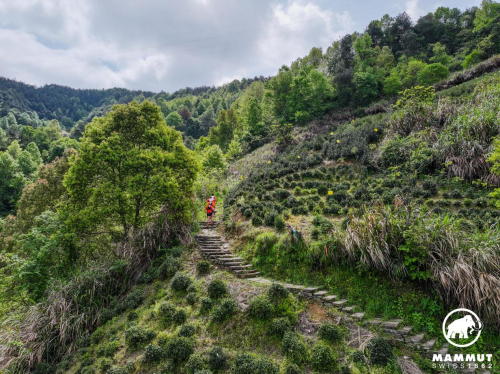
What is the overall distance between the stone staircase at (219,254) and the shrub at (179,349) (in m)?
2.69

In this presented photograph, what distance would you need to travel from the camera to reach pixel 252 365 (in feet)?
17.0

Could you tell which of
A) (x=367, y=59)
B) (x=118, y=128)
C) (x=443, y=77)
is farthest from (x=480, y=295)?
(x=367, y=59)

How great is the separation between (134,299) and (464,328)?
9.37 m

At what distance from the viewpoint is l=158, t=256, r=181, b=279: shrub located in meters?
9.24

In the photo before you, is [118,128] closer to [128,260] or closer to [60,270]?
[128,260]

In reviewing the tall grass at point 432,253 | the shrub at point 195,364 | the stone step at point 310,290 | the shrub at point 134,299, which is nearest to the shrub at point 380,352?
the tall grass at point 432,253

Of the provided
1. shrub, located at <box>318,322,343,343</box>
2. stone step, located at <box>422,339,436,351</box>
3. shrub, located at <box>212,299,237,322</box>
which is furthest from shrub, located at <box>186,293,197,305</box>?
stone step, located at <box>422,339,436,351</box>

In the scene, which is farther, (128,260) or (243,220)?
(243,220)

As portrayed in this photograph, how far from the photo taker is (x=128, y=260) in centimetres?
1004

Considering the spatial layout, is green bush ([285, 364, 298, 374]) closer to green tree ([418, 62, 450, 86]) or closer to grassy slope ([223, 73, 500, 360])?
grassy slope ([223, 73, 500, 360])

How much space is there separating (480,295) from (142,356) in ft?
26.3

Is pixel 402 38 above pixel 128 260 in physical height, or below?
above

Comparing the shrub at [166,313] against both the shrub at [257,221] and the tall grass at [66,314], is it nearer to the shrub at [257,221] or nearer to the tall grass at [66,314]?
the tall grass at [66,314]

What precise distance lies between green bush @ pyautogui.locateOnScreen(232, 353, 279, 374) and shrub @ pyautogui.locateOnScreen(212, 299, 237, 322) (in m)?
1.27
